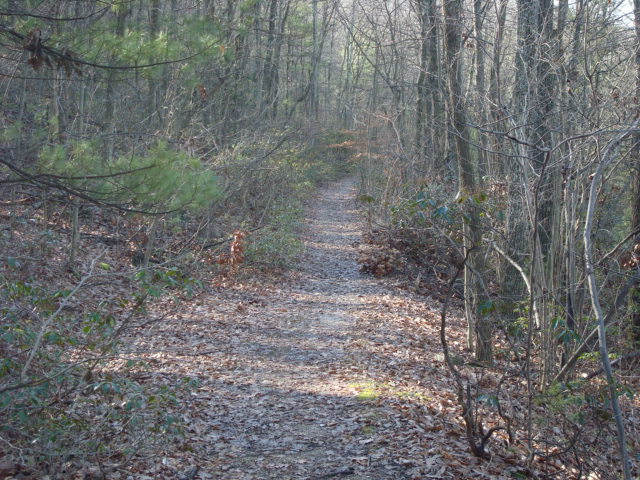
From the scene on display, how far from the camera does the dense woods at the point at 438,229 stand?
4480 millimetres

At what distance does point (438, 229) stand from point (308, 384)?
2.35 m

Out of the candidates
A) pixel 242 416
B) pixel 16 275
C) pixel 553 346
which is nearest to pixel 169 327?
pixel 16 275

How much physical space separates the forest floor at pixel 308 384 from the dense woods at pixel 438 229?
1.13 feet

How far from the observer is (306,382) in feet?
21.9

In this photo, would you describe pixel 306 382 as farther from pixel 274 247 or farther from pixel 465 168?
pixel 274 247

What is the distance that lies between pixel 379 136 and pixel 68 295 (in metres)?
17.8

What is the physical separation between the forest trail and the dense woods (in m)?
0.45

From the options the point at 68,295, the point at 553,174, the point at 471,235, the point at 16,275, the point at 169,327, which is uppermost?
the point at 553,174

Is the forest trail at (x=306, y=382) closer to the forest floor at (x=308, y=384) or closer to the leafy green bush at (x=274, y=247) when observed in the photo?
the forest floor at (x=308, y=384)

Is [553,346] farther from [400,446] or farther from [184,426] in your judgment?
[184,426]

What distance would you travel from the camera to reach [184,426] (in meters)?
5.16

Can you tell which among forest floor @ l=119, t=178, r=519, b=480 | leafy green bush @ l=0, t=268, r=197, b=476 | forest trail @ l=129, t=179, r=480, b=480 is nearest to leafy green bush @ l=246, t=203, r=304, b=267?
forest floor @ l=119, t=178, r=519, b=480

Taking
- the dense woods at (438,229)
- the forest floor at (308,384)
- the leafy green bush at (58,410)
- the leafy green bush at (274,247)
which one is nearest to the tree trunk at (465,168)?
the dense woods at (438,229)

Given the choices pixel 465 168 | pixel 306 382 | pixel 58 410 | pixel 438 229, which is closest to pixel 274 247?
pixel 306 382
